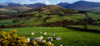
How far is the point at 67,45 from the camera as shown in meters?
22.9

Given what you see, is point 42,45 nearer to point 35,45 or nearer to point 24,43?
point 35,45

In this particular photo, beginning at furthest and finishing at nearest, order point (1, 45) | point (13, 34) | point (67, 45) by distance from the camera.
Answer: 1. point (67, 45)
2. point (13, 34)
3. point (1, 45)

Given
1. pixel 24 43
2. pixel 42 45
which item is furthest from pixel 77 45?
pixel 24 43

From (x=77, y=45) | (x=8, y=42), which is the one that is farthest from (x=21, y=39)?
(x=77, y=45)

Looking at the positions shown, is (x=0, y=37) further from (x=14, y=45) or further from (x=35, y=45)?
(x=35, y=45)

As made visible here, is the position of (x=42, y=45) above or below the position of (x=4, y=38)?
below

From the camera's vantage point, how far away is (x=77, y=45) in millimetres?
22938

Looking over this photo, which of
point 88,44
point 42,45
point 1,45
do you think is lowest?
point 88,44

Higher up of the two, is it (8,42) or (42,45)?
(8,42)

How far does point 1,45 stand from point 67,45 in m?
13.2

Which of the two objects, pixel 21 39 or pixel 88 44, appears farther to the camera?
pixel 88 44

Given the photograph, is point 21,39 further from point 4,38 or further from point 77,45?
point 77,45

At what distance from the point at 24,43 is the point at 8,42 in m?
2.06

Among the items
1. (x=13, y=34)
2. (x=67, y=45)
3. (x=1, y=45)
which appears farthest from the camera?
(x=67, y=45)
